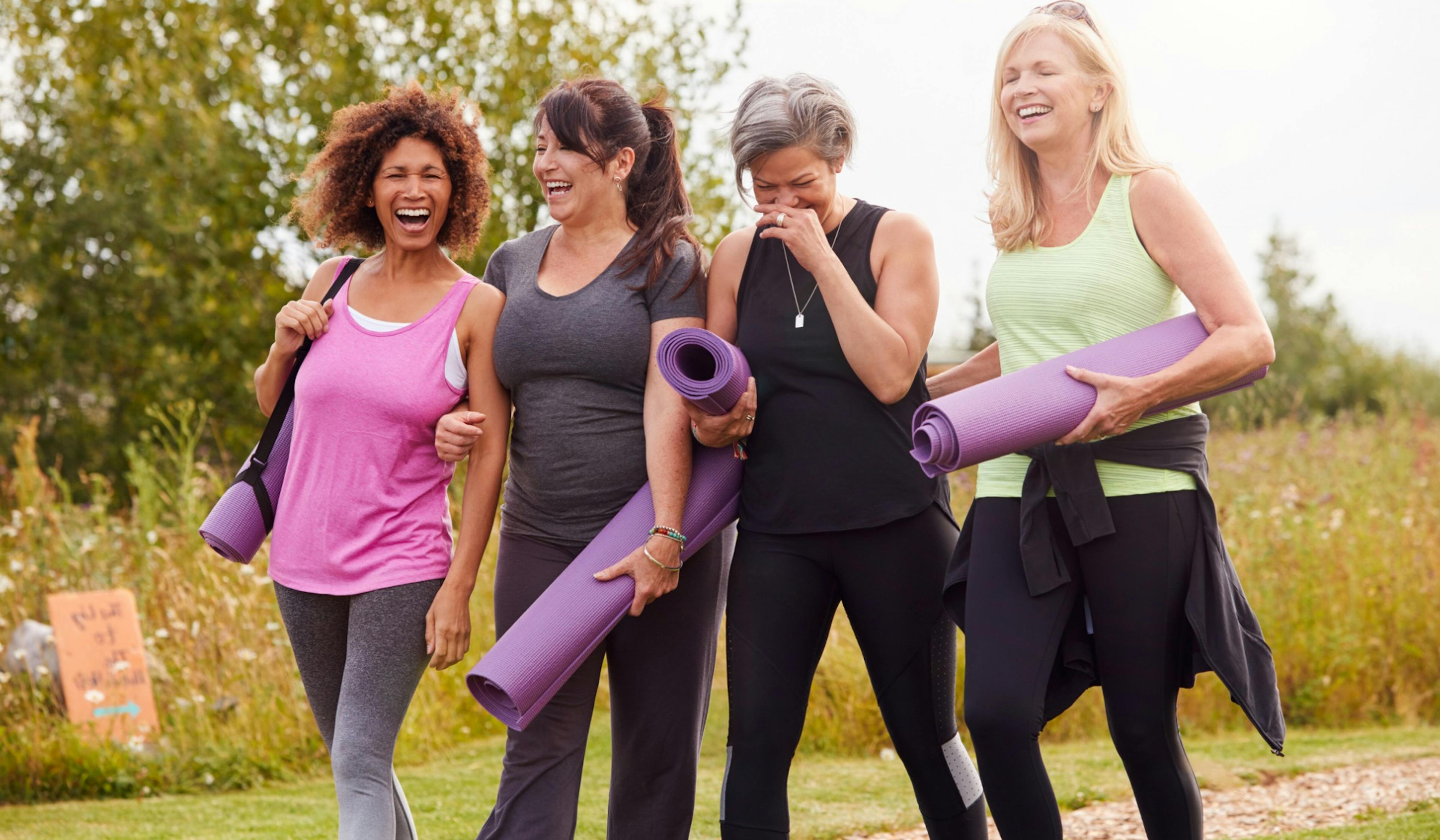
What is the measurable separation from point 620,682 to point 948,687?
2.49ft

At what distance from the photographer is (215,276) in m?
9.60

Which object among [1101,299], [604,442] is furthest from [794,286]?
Answer: [1101,299]

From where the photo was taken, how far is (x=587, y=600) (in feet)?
8.95

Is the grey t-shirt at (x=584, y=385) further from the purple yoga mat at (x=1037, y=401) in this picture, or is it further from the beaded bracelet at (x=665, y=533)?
the purple yoga mat at (x=1037, y=401)

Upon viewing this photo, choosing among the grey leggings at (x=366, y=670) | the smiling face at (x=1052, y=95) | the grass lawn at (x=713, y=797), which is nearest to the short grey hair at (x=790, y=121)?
the smiling face at (x=1052, y=95)

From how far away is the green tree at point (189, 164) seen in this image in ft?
27.9

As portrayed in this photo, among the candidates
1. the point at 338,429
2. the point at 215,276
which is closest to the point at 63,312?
the point at 215,276

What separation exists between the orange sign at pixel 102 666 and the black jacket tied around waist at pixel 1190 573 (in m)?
4.26

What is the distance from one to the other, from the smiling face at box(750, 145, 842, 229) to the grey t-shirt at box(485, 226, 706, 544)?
0.91ft

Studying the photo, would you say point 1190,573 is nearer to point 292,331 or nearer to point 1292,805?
point 292,331

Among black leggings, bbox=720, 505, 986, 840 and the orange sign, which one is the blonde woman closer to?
black leggings, bbox=720, 505, 986, 840

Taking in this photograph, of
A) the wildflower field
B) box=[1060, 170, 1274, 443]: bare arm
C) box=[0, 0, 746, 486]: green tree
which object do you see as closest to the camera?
box=[1060, 170, 1274, 443]: bare arm

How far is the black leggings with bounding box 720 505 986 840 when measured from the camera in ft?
9.15

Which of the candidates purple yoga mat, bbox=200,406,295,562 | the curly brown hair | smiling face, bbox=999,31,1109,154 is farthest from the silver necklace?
purple yoga mat, bbox=200,406,295,562
